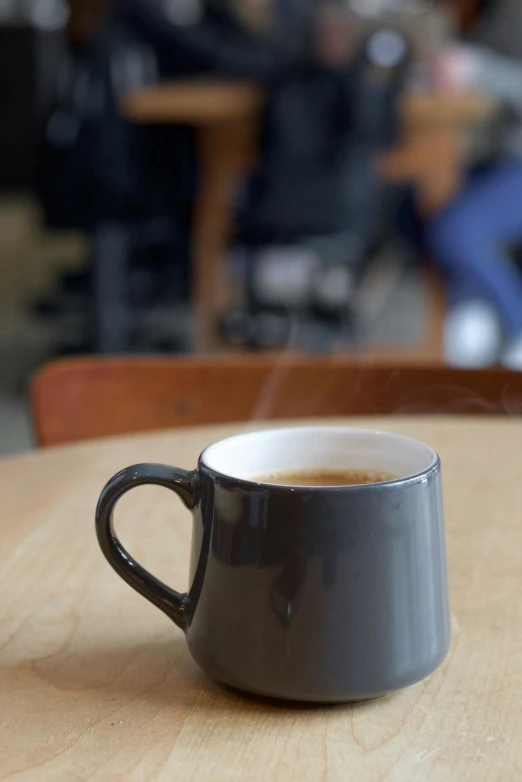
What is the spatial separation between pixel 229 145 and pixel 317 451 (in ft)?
7.77

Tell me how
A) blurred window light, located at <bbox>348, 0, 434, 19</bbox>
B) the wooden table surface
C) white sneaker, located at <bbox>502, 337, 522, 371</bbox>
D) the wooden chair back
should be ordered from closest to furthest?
the wooden table surface → the wooden chair back → blurred window light, located at <bbox>348, 0, 434, 19</bbox> → white sneaker, located at <bbox>502, 337, 522, 371</bbox>

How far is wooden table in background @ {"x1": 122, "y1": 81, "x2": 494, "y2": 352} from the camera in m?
2.53

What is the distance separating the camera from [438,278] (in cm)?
274

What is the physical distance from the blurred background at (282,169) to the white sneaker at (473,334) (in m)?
0.01

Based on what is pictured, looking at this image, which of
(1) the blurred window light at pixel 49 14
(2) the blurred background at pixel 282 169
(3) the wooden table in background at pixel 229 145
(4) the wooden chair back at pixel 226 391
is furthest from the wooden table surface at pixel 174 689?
(1) the blurred window light at pixel 49 14

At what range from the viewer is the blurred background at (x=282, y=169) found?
2518 mm

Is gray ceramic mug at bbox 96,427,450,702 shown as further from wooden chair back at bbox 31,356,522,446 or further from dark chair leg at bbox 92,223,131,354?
dark chair leg at bbox 92,223,131,354

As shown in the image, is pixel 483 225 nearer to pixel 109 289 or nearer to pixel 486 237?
pixel 486 237

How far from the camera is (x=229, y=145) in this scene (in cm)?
269

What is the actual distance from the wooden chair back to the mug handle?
0.43m

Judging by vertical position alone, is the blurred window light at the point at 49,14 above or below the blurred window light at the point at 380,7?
above

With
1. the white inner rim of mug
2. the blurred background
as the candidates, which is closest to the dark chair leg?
the blurred background

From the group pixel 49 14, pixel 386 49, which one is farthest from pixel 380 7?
pixel 49 14

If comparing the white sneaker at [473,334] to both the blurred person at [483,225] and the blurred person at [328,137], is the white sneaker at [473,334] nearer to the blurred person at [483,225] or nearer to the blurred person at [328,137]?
the blurred person at [483,225]
